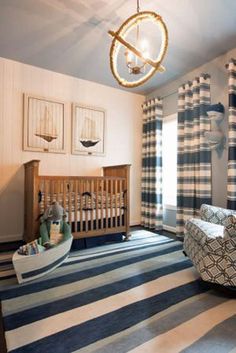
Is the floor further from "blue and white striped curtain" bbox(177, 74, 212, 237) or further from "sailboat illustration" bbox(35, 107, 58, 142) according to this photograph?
"sailboat illustration" bbox(35, 107, 58, 142)

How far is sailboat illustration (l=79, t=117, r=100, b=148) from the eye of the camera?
363 centimetres

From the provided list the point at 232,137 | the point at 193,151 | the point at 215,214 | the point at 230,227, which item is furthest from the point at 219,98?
the point at 230,227

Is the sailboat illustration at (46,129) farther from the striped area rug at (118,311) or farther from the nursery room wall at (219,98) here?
the nursery room wall at (219,98)

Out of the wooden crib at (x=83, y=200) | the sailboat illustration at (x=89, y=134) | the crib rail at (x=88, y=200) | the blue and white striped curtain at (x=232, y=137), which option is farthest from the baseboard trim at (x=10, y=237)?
the blue and white striped curtain at (x=232, y=137)

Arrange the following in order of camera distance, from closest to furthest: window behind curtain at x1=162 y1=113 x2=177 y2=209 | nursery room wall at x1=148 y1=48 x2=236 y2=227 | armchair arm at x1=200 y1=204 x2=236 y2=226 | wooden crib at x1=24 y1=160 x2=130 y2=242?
armchair arm at x1=200 y1=204 x2=236 y2=226, wooden crib at x1=24 y1=160 x2=130 y2=242, nursery room wall at x1=148 y1=48 x2=236 y2=227, window behind curtain at x1=162 y1=113 x2=177 y2=209

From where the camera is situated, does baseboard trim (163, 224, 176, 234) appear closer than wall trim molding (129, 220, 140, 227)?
Yes

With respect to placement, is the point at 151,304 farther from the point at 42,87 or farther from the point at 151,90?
the point at 151,90

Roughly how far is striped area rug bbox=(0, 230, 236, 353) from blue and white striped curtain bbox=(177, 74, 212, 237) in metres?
1.05

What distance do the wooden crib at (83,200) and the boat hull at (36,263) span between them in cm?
57

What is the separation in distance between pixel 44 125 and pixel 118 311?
107 inches

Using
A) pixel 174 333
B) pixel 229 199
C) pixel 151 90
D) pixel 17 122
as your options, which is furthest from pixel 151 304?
pixel 151 90

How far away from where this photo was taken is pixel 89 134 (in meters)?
3.68

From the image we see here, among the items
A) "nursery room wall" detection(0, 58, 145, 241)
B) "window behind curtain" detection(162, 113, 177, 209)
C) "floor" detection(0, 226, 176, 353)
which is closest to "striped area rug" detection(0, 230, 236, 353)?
"floor" detection(0, 226, 176, 353)

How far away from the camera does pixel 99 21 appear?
2.25 m
